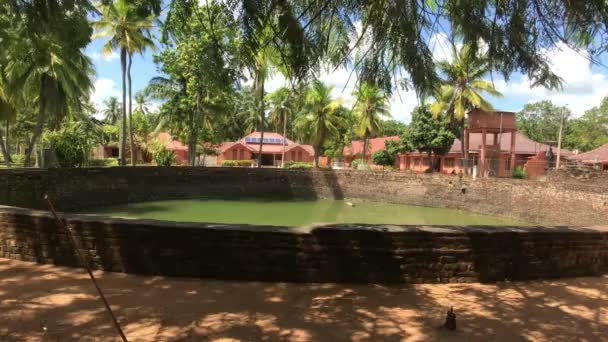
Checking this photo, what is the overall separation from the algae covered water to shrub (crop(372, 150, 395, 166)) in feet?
35.9

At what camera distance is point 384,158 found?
93.6 feet

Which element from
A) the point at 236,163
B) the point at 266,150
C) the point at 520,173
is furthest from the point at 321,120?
the point at 520,173

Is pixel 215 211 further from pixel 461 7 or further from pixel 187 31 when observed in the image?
pixel 461 7

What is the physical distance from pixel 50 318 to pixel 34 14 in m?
2.53

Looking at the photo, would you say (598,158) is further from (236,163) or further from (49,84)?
(49,84)

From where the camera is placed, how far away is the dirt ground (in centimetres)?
274

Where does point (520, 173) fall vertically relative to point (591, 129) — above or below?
below

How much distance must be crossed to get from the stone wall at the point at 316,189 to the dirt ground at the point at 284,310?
30.1 ft

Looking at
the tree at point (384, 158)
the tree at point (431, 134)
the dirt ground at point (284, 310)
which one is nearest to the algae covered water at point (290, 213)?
the tree at point (431, 134)

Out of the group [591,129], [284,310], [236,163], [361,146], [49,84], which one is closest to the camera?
[284,310]

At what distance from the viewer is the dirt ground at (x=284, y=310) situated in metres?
2.74

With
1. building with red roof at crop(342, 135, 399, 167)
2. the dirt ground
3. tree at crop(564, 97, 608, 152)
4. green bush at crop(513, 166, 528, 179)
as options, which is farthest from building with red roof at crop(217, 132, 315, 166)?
the dirt ground

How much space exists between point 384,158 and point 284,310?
85.7ft

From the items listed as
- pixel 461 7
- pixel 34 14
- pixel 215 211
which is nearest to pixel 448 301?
pixel 461 7
